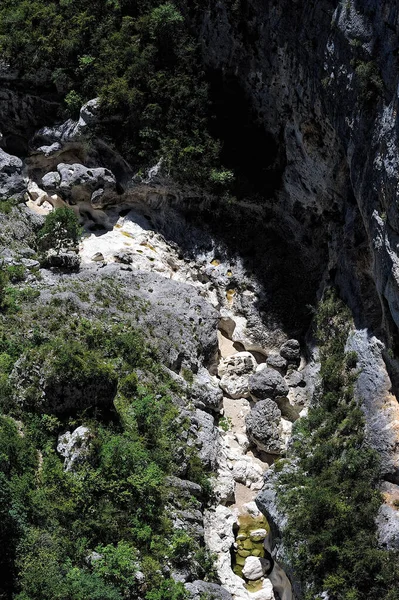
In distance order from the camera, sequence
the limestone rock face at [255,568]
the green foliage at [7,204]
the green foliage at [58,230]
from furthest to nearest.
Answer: the green foliage at [7,204]
the green foliage at [58,230]
the limestone rock face at [255,568]

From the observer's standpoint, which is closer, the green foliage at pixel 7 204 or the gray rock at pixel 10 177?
the green foliage at pixel 7 204

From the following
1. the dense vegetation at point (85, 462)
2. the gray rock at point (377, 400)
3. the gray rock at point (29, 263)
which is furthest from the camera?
the gray rock at point (29, 263)

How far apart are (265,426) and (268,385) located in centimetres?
191

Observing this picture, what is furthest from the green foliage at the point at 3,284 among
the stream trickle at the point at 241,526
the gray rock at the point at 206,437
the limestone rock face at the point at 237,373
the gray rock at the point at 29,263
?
the stream trickle at the point at 241,526

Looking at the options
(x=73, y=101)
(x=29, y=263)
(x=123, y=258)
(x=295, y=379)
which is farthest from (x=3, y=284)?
(x=295, y=379)

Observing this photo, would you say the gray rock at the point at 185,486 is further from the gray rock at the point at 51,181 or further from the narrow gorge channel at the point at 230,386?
the gray rock at the point at 51,181

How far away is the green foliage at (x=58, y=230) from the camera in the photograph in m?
31.7

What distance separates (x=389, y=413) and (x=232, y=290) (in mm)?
11391

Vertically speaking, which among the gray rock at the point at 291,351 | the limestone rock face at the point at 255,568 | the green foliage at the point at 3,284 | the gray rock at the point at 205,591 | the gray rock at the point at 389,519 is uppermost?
the gray rock at the point at 389,519

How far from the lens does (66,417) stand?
2395 centimetres

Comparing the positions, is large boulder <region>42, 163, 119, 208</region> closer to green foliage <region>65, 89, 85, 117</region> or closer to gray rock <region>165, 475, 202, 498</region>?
green foliage <region>65, 89, 85, 117</region>

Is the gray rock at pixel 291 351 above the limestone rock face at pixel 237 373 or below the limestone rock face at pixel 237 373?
above

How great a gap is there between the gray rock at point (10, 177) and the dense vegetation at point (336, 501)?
606 inches

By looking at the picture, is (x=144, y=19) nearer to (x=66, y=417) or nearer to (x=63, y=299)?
(x=63, y=299)
